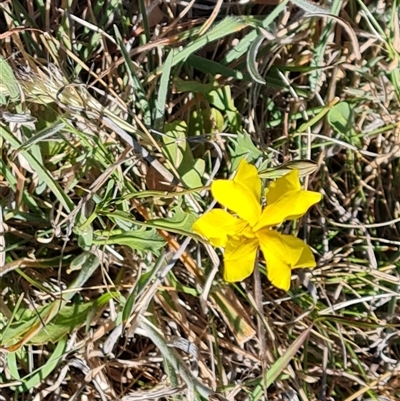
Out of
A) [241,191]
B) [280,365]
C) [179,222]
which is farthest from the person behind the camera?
[280,365]

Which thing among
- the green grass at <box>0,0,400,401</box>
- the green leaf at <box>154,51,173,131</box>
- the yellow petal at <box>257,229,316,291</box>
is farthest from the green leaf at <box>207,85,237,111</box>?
the yellow petal at <box>257,229,316,291</box>

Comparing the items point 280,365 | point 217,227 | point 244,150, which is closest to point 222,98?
point 244,150

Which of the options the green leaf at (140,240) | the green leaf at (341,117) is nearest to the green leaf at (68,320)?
the green leaf at (140,240)

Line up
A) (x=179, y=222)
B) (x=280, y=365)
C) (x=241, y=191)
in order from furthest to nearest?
1. (x=280, y=365)
2. (x=179, y=222)
3. (x=241, y=191)

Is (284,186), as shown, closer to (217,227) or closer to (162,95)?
(217,227)

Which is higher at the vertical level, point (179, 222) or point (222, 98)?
point (222, 98)

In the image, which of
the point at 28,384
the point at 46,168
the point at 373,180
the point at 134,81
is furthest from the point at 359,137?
the point at 28,384

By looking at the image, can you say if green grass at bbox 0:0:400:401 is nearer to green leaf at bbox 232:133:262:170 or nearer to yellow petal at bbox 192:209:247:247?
green leaf at bbox 232:133:262:170
